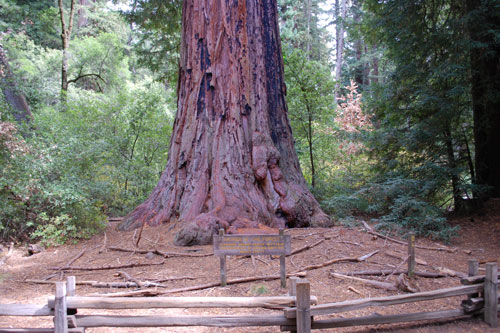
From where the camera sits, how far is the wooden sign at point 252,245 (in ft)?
15.8

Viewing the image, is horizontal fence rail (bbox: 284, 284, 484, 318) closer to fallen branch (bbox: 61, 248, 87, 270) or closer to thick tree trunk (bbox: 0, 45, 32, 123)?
fallen branch (bbox: 61, 248, 87, 270)

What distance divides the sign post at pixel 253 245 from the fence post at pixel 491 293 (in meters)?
2.36

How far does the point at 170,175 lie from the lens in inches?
337

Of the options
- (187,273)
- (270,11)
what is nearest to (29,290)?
(187,273)

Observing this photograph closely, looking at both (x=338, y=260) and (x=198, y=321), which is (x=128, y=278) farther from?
(x=338, y=260)

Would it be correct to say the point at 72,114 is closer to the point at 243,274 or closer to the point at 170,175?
the point at 170,175

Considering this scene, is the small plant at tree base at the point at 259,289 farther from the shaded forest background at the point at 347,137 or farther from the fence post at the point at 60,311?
the shaded forest background at the point at 347,137

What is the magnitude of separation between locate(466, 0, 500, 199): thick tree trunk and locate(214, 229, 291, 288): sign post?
24.0 feet

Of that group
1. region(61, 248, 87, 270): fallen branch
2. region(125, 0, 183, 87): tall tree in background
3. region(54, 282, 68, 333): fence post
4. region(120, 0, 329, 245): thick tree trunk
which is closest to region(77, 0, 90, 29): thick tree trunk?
region(125, 0, 183, 87): tall tree in background

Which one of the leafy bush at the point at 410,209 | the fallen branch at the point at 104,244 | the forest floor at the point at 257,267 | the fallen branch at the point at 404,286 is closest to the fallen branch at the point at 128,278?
the forest floor at the point at 257,267

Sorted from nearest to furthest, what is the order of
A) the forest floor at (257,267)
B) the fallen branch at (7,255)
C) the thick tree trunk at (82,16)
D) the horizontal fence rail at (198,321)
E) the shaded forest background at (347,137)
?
the horizontal fence rail at (198,321) < the forest floor at (257,267) < the fallen branch at (7,255) < the shaded forest background at (347,137) < the thick tree trunk at (82,16)

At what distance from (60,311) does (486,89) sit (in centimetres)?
1062

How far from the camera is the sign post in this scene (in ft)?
15.8

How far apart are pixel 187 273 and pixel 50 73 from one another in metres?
17.1
